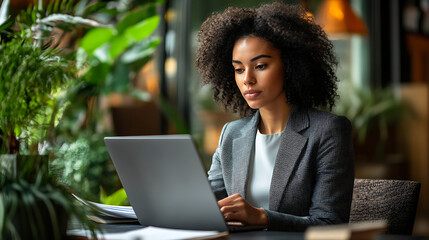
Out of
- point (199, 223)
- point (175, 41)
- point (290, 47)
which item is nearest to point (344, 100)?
point (175, 41)

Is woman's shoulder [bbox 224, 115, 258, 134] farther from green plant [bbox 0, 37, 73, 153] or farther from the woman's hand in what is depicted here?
green plant [bbox 0, 37, 73, 153]

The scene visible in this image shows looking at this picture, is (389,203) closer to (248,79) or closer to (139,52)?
(248,79)

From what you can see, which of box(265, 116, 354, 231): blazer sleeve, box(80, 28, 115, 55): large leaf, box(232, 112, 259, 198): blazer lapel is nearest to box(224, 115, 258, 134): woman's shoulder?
box(232, 112, 259, 198): blazer lapel

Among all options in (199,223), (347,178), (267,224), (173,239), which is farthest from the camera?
(347,178)

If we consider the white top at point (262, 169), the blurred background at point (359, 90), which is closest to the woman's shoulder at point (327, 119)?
the white top at point (262, 169)

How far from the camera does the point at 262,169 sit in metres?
1.67

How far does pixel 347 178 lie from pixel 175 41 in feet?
13.4

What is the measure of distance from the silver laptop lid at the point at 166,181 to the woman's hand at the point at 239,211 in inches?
3.7

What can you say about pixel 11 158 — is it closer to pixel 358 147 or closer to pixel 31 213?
pixel 31 213

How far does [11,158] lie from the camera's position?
3.45 feet

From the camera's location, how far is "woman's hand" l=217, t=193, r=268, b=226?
1332 mm

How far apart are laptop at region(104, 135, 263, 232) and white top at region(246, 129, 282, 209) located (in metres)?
0.29

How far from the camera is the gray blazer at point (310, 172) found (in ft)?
4.86

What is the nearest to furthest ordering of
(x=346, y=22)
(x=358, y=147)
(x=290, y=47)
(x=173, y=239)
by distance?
(x=173, y=239) → (x=290, y=47) → (x=346, y=22) → (x=358, y=147)
